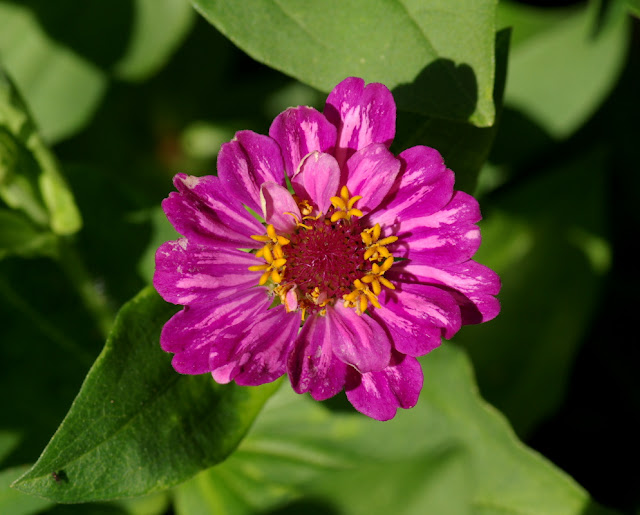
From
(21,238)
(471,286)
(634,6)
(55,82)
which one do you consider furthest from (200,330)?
(55,82)

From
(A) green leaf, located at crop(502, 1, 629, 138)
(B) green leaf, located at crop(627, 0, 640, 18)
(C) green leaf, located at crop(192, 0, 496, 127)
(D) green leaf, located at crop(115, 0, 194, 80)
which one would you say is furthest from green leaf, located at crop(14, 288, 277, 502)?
(A) green leaf, located at crop(502, 1, 629, 138)

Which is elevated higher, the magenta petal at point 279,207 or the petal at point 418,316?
the magenta petal at point 279,207

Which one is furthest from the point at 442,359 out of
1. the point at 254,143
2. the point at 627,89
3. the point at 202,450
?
the point at 627,89

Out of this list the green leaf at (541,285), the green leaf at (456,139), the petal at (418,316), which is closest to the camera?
the petal at (418,316)

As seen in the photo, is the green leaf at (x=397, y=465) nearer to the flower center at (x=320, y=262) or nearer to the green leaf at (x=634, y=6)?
the flower center at (x=320, y=262)

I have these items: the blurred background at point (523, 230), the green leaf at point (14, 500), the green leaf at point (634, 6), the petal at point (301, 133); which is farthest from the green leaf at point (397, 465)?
the green leaf at point (634, 6)

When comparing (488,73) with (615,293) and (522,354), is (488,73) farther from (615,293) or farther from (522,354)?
(615,293)

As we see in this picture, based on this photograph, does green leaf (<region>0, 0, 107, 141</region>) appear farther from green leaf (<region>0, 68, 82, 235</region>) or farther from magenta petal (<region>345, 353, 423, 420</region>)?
magenta petal (<region>345, 353, 423, 420</region>)
